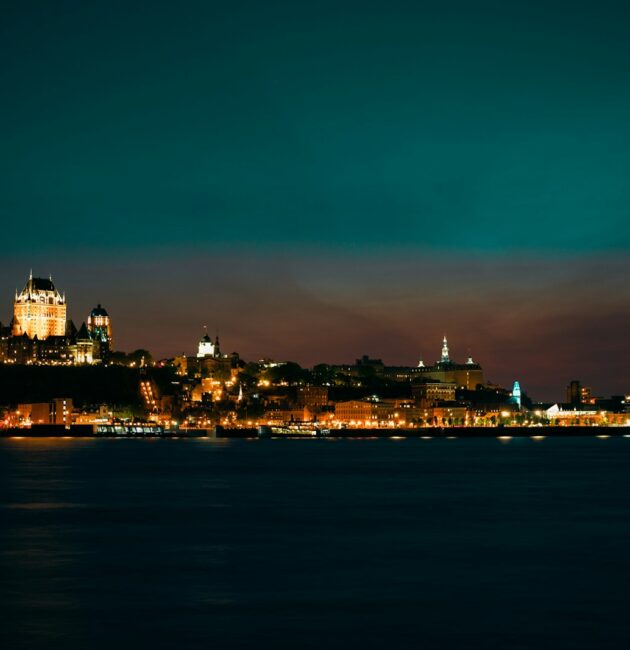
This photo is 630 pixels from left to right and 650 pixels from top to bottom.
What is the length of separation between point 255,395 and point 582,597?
176m

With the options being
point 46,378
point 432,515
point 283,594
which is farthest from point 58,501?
point 46,378

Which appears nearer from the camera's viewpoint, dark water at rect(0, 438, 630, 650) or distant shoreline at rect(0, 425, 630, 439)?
dark water at rect(0, 438, 630, 650)

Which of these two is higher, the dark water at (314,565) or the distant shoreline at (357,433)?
the distant shoreline at (357,433)

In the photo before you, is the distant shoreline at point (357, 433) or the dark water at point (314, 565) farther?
the distant shoreline at point (357, 433)

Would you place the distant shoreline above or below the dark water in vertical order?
above

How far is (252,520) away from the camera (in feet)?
132

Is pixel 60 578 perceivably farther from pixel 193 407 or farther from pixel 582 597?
pixel 193 407

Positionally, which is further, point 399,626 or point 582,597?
point 582,597

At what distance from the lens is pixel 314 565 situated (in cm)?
2856

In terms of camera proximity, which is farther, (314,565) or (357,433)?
(357,433)

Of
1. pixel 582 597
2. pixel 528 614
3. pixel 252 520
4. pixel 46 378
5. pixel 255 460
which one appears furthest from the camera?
pixel 46 378

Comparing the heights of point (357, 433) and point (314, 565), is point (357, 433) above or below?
above

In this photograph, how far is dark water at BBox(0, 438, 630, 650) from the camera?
20.9 meters

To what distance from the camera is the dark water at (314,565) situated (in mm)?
20875
